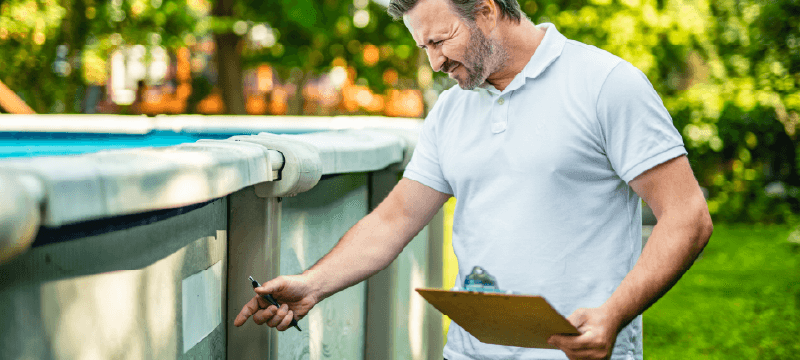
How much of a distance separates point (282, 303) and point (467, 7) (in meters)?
0.94

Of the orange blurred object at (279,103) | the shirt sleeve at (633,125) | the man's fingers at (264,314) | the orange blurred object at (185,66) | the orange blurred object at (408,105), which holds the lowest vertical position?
the orange blurred object at (279,103)

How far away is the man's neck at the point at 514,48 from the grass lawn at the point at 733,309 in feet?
13.6

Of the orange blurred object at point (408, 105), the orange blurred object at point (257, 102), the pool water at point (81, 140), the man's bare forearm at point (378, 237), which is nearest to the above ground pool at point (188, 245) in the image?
the man's bare forearm at point (378, 237)

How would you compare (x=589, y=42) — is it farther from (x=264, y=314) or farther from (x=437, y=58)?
(x=264, y=314)

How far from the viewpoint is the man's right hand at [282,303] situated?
6.01ft

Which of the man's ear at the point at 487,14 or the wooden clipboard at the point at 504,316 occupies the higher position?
the man's ear at the point at 487,14

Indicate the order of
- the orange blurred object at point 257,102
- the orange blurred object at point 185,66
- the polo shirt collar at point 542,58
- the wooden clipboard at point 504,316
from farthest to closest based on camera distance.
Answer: the orange blurred object at point 257,102, the orange blurred object at point 185,66, the polo shirt collar at point 542,58, the wooden clipboard at point 504,316

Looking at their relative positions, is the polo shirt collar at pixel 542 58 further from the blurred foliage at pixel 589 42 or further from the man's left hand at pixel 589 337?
the blurred foliage at pixel 589 42

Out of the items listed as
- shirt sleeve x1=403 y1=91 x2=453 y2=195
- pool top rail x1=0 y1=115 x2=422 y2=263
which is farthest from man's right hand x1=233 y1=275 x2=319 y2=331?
shirt sleeve x1=403 y1=91 x2=453 y2=195

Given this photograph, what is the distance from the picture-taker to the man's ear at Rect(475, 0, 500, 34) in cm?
218

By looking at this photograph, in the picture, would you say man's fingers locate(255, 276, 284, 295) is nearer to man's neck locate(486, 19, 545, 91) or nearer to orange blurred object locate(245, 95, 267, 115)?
man's neck locate(486, 19, 545, 91)

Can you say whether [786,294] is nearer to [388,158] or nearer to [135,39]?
[388,158]

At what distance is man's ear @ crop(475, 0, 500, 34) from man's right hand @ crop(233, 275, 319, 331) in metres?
0.85

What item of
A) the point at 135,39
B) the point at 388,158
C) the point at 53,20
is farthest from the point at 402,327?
the point at 53,20
